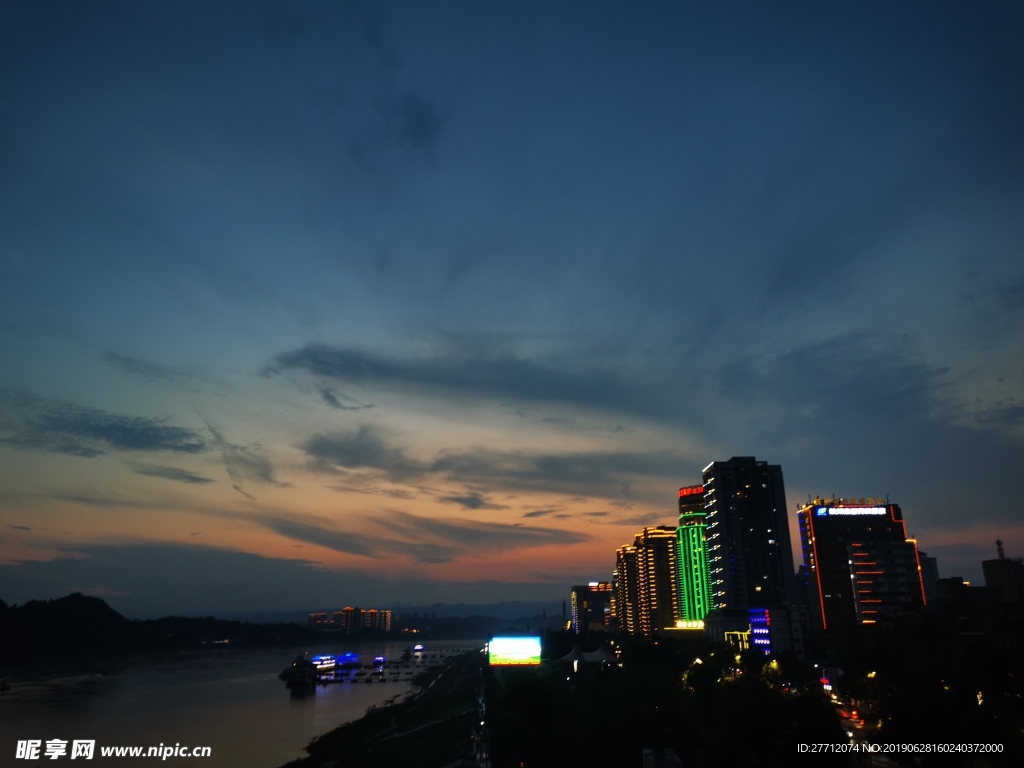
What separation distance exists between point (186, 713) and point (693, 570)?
12338cm

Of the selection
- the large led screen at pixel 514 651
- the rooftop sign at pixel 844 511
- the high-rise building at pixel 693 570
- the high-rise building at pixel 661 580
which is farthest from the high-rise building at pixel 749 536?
the large led screen at pixel 514 651

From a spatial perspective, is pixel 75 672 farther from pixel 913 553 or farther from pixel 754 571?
pixel 913 553

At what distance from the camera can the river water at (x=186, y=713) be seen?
73.3m

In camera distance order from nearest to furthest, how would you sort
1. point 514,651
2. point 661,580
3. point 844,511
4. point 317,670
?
point 514,651 → point 317,670 → point 844,511 → point 661,580

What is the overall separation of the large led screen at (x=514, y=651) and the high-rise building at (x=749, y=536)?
66977mm

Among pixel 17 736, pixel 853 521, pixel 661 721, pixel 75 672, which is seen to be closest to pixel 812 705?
pixel 661 721

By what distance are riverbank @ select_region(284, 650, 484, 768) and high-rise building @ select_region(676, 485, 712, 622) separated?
7559cm

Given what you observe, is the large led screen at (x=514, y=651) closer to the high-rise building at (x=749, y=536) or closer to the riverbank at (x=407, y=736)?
the riverbank at (x=407, y=736)

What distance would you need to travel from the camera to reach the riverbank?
209 feet

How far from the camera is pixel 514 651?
322 ft

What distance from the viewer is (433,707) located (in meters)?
104

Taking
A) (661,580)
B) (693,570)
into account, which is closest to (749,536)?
(693,570)

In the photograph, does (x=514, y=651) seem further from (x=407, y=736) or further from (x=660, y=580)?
(x=660, y=580)

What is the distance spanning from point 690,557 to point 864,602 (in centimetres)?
4355
